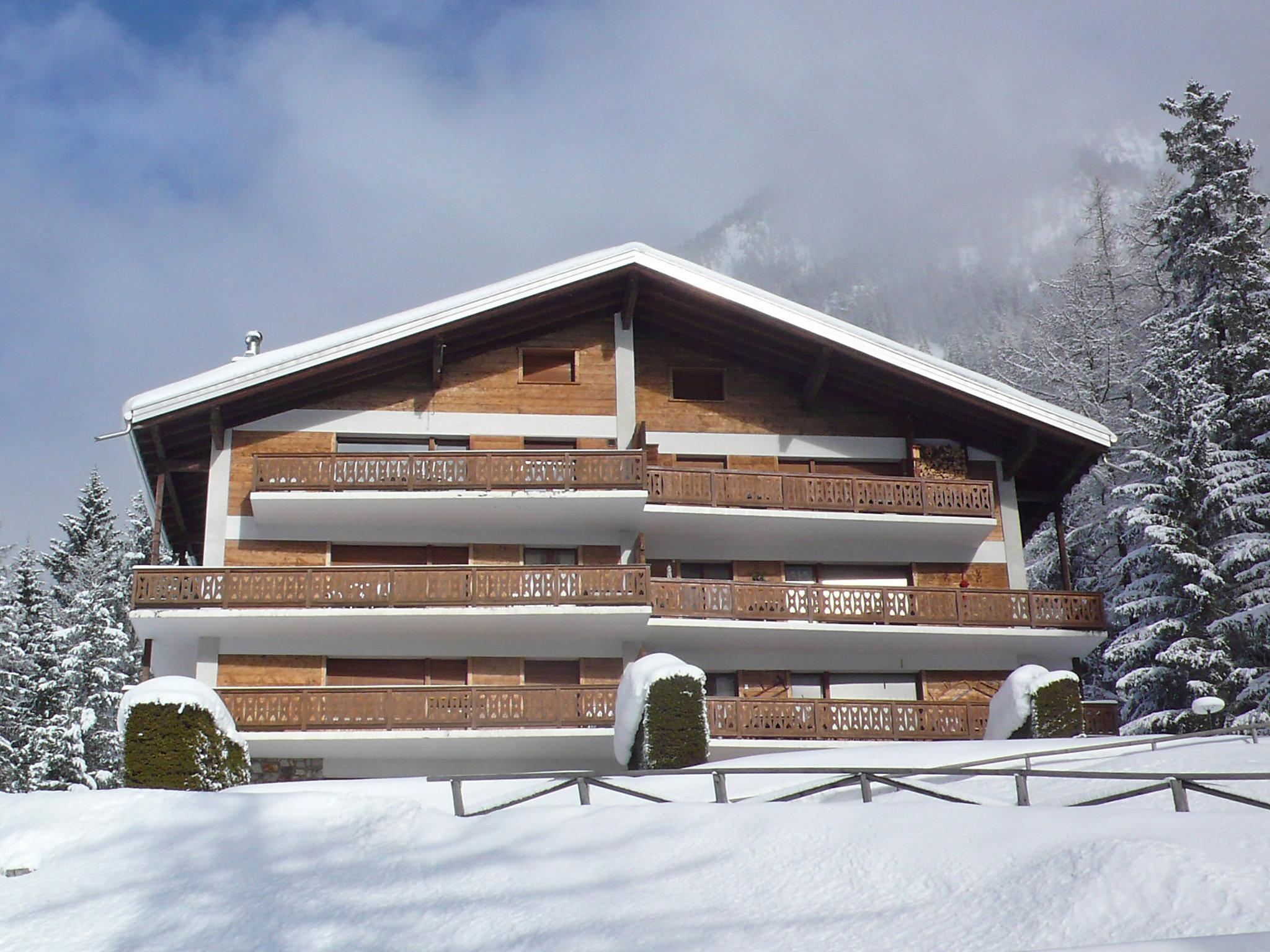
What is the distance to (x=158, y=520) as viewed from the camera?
2634cm

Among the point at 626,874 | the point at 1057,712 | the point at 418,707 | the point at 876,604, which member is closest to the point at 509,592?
the point at 418,707

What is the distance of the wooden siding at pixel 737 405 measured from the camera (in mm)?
28906

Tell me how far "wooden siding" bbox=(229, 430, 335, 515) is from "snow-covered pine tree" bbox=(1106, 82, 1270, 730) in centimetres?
1647

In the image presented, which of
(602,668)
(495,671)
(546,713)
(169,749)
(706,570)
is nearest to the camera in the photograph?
(169,749)

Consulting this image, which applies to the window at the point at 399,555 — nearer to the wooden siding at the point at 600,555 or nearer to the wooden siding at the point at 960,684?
the wooden siding at the point at 600,555

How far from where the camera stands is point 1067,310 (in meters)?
42.4

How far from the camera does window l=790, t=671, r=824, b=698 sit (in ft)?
90.0

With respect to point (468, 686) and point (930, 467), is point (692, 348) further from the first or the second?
point (468, 686)

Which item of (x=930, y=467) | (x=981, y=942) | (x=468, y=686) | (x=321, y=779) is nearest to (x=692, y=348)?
(x=930, y=467)

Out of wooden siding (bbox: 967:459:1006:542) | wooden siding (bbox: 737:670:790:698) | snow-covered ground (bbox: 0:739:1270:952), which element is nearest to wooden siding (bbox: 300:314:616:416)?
wooden siding (bbox: 737:670:790:698)

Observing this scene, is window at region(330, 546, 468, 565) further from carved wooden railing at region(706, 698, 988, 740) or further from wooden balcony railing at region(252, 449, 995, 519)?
carved wooden railing at region(706, 698, 988, 740)

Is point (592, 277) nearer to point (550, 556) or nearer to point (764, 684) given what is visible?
point (550, 556)

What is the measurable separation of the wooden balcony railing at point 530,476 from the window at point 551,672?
343cm

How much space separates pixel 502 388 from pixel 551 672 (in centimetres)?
585
